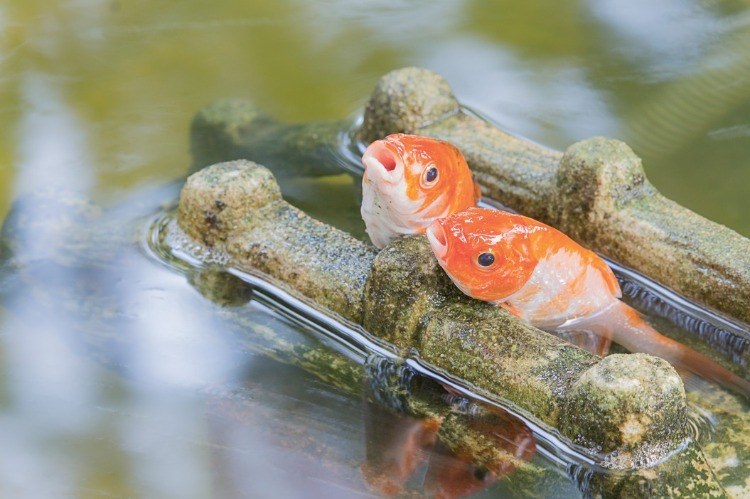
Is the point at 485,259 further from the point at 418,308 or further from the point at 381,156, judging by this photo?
the point at 381,156

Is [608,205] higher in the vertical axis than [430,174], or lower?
lower

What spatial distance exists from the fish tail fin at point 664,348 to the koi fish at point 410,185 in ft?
2.14

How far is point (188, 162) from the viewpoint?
14.0 ft

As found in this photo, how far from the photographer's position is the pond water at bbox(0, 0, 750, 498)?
9.07ft

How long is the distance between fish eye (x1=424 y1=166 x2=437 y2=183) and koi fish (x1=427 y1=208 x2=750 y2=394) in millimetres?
199

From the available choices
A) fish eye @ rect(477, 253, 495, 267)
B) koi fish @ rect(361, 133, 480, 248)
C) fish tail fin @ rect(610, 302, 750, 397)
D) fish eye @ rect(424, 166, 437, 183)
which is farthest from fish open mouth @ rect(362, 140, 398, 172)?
fish tail fin @ rect(610, 302, 750, 397)

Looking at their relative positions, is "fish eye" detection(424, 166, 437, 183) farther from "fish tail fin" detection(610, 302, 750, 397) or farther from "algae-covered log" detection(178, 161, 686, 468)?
"fish tail fin" detection(610, 302, 750, 397)

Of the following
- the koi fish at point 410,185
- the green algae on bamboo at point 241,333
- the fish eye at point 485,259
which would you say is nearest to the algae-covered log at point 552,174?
the koi fish at point 410,185

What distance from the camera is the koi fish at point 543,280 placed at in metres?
2.80

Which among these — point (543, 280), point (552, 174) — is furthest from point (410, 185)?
point (552, 174)

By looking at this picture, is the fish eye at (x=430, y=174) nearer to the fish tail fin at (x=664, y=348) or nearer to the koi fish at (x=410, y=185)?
the koi fish at (x=410, y=185)

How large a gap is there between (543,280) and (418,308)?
16.3 inches

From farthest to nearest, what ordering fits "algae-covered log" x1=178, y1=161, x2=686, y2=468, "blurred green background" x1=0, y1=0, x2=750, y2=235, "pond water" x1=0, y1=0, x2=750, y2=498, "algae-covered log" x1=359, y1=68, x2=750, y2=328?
"blurred green background" x1=0, y1=0, x2=750, y2=235, "algae-covered log" x1=359, y1=68, x2=750, y2=328, "pond water" x1=0, y1=0, x2=750, y2=498, "algae-covered log" x1=178, y1=161, x2=686, y2=468

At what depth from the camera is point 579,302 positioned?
3080 millimetres
